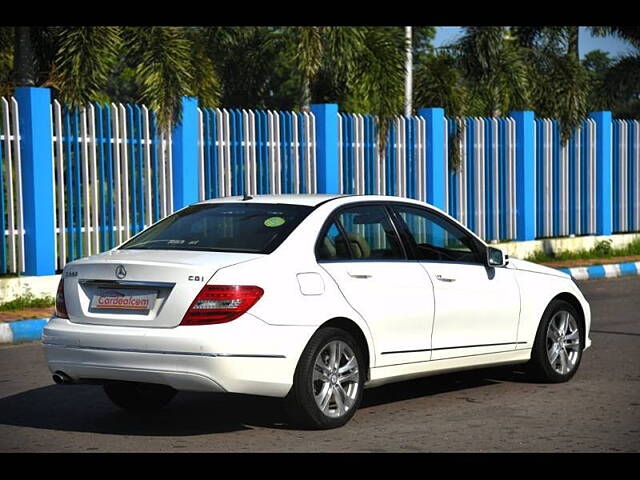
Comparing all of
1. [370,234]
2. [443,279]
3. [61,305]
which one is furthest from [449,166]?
[61,305]

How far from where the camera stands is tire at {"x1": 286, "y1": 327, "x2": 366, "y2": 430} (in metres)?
6.99

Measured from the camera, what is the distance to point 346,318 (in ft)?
23.9

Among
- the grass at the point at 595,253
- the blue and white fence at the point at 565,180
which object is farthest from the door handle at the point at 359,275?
the blue and white fence at the point at 565,180

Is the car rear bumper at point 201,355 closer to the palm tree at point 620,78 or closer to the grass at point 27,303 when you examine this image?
the grass at point 27,303

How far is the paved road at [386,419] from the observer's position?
22.2 feet

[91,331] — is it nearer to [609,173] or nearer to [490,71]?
[609,173]

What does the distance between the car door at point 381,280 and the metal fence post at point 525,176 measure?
1409cm
